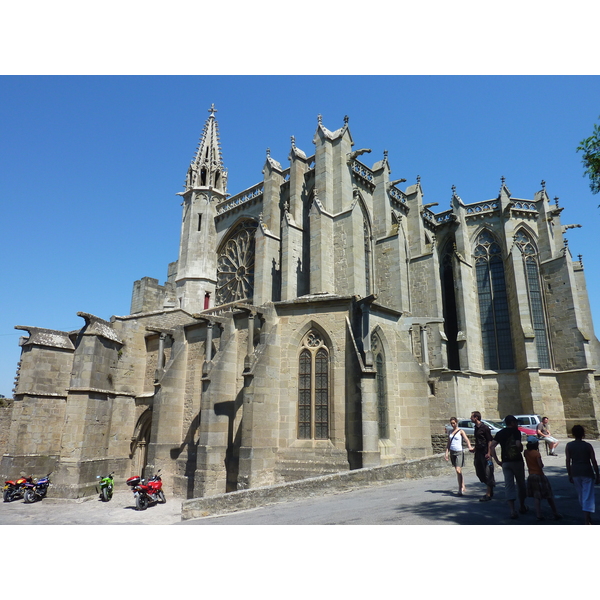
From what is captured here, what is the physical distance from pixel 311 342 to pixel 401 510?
664 centimetres

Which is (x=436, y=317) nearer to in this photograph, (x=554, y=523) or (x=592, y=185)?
(x=592, y=185)

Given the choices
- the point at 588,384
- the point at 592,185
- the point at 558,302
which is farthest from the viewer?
the point at 558,302

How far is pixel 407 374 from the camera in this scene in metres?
13.4

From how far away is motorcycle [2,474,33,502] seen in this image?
49.5ft

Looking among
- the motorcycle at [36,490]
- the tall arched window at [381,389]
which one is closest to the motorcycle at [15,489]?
the motorcycle at [36,490]

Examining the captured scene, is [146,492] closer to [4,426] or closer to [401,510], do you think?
[401,510]

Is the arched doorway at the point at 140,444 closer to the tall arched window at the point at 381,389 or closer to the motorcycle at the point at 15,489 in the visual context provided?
the motorcycle at the point at 15,489

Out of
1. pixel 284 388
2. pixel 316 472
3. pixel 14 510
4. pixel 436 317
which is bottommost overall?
pixel 14 510

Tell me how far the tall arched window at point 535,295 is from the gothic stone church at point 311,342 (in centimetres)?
10

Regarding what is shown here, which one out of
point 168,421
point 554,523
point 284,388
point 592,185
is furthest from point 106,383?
point 592,185

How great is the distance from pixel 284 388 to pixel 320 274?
698 centimetres

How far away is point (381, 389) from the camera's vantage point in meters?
13.0

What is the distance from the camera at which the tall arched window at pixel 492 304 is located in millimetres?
24188

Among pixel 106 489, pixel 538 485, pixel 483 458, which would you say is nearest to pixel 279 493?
pixel 483 458
